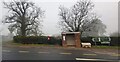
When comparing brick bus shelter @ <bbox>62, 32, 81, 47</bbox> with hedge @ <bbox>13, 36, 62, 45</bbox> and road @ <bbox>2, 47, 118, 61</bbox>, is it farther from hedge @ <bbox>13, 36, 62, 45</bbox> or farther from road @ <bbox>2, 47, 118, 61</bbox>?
road @ <bbox>2, 47, 118, 61</bbox>

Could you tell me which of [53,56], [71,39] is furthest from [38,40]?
[53,56]

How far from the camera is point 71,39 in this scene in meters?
33.4

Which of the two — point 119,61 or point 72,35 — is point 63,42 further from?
point 119,61

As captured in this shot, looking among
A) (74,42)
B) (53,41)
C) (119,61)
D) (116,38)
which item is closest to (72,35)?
(74,42)

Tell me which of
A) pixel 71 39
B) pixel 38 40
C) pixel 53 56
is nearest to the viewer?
pixel 53 56

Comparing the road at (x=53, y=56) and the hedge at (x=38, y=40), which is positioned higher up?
the hedge at (x=38, y=40)

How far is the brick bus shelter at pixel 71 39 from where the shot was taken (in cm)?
3215

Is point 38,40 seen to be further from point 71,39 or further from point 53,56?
point 53,56

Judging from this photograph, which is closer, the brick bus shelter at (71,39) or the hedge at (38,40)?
the brick bus shelter at (71,39)

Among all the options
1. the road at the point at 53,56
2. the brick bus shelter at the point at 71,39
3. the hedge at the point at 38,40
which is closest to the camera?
the road at the point at 53,56

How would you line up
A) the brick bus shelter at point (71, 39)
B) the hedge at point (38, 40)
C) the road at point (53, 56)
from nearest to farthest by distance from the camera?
1. the road at point (53, 56)
2. the brick bus shelter at point (71, 39)
3. the hedge at point (38, 40)

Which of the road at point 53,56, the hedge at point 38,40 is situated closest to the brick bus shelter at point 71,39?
the hedge at point 38,40

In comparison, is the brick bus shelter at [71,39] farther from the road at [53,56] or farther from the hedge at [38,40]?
the road at [53,56]

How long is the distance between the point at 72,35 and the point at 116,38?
7693 mm
